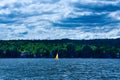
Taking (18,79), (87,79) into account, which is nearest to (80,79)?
(87,79)

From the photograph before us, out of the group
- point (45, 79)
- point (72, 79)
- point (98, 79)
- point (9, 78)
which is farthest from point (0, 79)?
point (98, 79)

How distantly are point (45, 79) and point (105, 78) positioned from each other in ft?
42.6

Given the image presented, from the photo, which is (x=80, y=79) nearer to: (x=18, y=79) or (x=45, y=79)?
(x=45, y=79)

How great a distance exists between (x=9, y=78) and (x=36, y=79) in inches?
258

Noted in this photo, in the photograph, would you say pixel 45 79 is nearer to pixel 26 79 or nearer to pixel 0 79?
pixel 26 79

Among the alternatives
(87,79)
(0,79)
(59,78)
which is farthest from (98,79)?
(0,79)

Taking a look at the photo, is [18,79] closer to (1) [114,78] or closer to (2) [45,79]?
(2) [45,79]

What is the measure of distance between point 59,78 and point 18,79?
8764mm

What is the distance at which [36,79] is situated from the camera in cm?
7988

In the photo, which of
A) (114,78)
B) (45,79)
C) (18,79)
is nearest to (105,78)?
(114,78)

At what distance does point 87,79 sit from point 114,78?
6335 mm

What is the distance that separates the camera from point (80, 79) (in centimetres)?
7975

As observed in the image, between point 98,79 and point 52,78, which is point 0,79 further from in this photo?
point 98,79

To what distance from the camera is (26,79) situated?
80000mm
